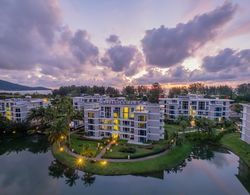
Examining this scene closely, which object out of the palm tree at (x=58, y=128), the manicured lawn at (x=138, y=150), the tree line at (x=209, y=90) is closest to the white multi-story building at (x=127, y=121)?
the manicured lawn at (x=138, y=150)

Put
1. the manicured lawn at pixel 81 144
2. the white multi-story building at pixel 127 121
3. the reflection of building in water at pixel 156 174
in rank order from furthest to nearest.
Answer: the white multi-story building at pixel 127 121
the manicured lawn at pixel 81 144
the reflection of building in water at pixel 156 174

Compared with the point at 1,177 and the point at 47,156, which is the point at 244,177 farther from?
the point at 1,177

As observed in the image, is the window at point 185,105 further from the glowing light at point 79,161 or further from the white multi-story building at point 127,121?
the glowing light at point 79,161

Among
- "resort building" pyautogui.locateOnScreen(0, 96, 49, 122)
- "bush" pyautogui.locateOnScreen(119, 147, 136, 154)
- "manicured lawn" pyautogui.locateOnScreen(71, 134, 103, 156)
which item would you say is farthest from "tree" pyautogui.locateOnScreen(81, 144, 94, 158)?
"resort building" pyautogui.locateOnScreen(0, 96, 49, 122)

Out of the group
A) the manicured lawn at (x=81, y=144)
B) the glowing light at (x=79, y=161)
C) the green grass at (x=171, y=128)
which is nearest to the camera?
the glowing light at (x=79, y=161)

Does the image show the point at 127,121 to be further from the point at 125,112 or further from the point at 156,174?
the point at 156,174

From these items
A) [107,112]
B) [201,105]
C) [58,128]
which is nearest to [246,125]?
[201,105]

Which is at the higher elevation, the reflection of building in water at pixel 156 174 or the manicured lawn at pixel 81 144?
the manicured lawn at pixel 81 144
